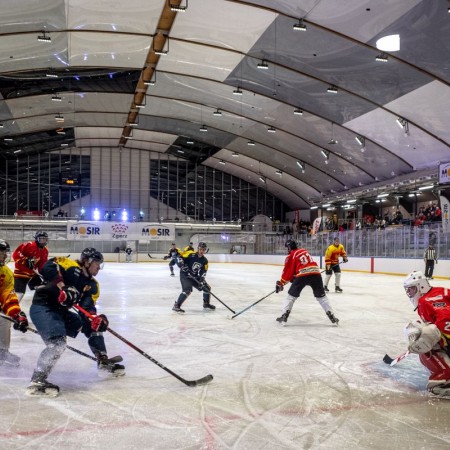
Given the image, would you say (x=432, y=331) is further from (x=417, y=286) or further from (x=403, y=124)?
(x=403, y=124)

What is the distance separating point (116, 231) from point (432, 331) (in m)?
22.8

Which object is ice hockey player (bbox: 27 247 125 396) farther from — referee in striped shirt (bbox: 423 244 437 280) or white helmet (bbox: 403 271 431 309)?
referee in striped shirt (bbox: 423 244 437 280)

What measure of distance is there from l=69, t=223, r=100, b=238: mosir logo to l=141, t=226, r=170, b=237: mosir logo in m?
2.36

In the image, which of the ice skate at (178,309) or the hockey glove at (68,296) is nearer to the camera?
the hockey glove at (68,296)

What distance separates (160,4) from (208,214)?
68.2 feet

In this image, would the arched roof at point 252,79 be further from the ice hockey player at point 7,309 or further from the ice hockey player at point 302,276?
the ice hockey player at point 7,309

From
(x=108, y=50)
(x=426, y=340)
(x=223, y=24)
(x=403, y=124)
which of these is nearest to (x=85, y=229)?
(x=108, y=50)

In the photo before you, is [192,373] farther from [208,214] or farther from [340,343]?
[208,214]

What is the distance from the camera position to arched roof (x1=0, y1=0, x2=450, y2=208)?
10.8m

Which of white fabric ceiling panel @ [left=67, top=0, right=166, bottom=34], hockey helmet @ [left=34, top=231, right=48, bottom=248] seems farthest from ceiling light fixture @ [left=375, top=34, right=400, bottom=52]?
→ hockey helmet @ [left=34, top=231, right=48, bottom=248]

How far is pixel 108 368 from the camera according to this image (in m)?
3.68

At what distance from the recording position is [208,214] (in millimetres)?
30969

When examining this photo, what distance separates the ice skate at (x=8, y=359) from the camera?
13.1 ft

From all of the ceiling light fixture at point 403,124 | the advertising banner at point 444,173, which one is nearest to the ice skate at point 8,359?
the ceiling light fixture at point 403,124
